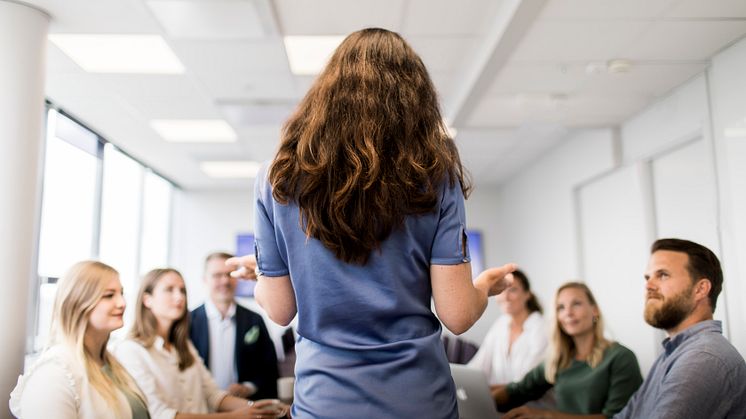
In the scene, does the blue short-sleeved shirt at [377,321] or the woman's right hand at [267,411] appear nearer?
the blue short-sleeved shirt at [377,321]

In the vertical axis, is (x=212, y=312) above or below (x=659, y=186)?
below

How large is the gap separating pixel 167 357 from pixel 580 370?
1.90 meters

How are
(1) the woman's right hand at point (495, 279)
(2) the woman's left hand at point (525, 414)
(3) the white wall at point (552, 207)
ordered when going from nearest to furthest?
1. (1) the woman's right hand at point (495, 279)
2. (2) the woman's left hand at point (525, 414)
3. (3) the white wall at point (552, 207)

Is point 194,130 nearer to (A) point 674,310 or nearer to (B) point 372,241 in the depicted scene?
(A) point 674,310

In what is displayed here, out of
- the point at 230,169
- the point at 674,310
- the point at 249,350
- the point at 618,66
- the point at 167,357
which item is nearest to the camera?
the point at 674,310

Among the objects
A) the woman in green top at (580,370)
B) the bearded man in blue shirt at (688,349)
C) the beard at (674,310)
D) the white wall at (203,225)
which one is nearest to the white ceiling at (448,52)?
the woman in green top at (580,370)

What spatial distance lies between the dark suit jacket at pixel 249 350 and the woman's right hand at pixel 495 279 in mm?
→ 2698

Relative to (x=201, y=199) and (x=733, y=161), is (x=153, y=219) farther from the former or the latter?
(x=733, y=161)

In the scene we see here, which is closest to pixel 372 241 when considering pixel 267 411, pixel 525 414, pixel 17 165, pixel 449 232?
pixel 449 232

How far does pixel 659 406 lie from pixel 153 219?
23.9ft

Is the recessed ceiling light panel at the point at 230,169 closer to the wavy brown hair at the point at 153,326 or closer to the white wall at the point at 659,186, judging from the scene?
the white wall at the point at 659,186

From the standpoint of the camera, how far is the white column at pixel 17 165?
9.96 feet

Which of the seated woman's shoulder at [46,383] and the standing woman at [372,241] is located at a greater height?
the standing woman at [372,241]

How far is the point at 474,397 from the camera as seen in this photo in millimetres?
2521
